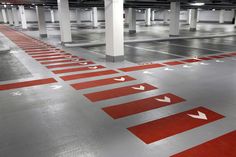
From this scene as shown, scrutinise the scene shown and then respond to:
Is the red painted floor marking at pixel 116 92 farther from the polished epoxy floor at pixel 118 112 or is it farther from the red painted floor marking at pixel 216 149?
the red painted floor marking at pixel 216 149

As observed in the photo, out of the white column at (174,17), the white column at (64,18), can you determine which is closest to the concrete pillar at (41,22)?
the white column at (64,18)

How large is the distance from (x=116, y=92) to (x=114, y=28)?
480cm

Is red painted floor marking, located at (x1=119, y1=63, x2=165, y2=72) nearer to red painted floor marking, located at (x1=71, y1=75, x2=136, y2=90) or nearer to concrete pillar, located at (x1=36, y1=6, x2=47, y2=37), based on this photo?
red painted floor marking, located at (x1=71, y1=75, x2=136, y2=90)

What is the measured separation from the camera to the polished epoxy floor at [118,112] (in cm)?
383

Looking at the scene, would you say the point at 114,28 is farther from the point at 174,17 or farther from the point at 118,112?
the point at 174,17

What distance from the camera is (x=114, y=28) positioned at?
1045 centimetres

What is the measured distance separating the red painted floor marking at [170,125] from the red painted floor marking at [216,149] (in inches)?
22.3

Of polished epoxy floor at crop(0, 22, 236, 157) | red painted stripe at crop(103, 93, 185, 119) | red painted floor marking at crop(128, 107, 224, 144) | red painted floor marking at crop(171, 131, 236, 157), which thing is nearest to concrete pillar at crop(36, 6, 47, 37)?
polished epoxy floor at crop(0, 22, 236, 157)

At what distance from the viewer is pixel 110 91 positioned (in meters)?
6.72

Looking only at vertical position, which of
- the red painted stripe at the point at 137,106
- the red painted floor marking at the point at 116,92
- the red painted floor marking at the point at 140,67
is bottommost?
the red painted stripe at the point at 137,106

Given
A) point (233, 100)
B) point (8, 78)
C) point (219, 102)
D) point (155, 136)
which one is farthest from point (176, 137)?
point (8, 78)

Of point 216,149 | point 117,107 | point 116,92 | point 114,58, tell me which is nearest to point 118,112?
point 117,107

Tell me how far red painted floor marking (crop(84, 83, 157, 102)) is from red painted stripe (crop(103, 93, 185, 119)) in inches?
26.7

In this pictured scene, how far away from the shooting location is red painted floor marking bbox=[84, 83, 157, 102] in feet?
20.4
